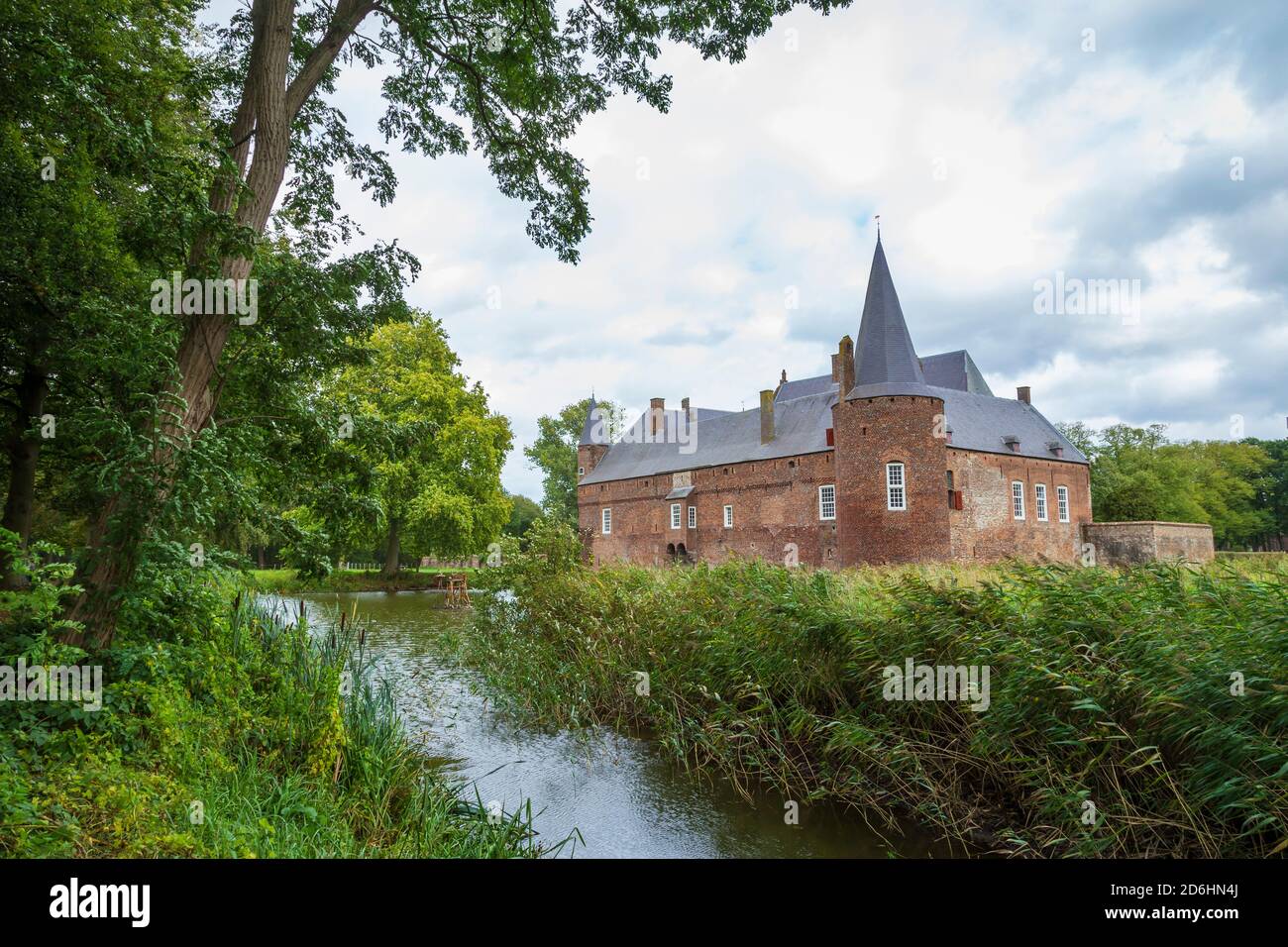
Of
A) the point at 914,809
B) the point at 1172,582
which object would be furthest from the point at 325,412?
the point at 1172,582

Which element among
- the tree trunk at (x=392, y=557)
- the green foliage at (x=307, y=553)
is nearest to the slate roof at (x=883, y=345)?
the tree trunk at (x=392, y=557)

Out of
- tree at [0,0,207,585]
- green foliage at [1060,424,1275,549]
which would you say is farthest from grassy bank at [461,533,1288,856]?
green foliage at [1060,424,1275,549]

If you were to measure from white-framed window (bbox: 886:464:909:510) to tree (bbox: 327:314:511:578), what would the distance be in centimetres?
1540

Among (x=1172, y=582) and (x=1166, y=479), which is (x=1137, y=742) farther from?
(x=1166, y=479)

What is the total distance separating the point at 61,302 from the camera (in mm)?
7863

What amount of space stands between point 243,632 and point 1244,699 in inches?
310

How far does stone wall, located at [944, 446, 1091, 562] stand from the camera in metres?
28.8

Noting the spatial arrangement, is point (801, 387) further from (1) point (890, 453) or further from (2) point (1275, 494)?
(2) point (1275, 494)

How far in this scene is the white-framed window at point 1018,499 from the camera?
30.9m

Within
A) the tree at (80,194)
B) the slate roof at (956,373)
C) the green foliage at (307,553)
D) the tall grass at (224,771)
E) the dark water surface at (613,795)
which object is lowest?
the dark water surface at (613,795)

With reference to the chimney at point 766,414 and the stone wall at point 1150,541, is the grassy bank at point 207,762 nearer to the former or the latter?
the chimney at point 766,414

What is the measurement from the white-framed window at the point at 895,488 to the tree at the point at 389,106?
1691cm

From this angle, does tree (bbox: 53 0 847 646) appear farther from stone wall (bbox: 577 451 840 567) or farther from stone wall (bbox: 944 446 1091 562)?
stone wall (bbox: 944 446 1091 562)
